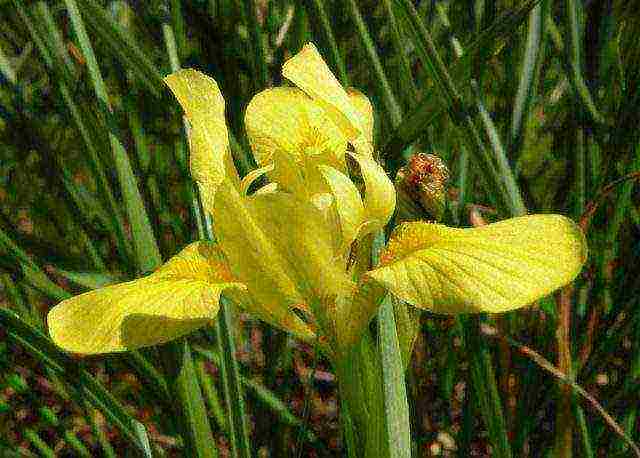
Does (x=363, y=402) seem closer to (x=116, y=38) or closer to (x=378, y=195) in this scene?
(x=378, y=195)

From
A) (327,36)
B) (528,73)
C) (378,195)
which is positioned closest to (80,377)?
(378,195)

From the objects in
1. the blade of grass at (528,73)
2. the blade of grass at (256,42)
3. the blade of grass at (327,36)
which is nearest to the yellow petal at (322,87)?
the blade of grass at (327,36)

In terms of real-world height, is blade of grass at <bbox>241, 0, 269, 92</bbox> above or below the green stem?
above

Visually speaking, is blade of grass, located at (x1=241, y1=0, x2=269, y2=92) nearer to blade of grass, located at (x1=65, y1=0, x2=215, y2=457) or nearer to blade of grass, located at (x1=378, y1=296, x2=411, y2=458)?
blade of grass, located at (x1=65, y1=0, x2=215, y2=457)

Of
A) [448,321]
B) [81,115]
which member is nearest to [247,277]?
[81,115]

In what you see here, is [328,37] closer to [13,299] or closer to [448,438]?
[13,299]

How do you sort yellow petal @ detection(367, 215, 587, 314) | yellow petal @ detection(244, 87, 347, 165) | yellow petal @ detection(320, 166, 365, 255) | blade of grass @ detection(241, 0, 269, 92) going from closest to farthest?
yellow petal @ detection(367, 215, 587, 314), yellow petal @ detection(320, 166, 365, 255), yellow petal @ detection(244, 87, 347, 165), blade of grass @ detection(241, 0, 269, 92)

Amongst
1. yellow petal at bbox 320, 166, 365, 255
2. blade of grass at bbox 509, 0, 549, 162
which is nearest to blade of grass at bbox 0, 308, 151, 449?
yellow petal at bbox 320, 166, 365, 255

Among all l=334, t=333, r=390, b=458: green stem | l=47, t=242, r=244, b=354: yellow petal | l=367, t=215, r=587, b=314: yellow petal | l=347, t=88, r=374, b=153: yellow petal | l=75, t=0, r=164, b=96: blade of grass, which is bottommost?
l=334, t=333, r=390, b=458: green stem
